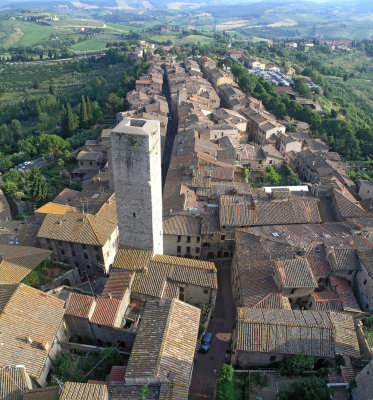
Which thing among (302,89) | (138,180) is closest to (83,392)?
(138,180)

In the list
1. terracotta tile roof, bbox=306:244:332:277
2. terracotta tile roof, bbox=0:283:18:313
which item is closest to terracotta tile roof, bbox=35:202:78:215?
terracotta tile roof, bbox=0:283:18:313

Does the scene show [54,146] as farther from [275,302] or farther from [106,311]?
[275,302]

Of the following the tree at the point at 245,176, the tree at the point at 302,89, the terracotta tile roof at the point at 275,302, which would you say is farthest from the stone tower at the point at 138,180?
the tree at the point at 302,89

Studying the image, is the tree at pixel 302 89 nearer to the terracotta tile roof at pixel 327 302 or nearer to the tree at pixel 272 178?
the tree at pixel 272 178

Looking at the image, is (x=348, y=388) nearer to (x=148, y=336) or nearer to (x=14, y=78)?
(x=148, y=336)

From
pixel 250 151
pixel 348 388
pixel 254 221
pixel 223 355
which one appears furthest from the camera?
pixel 250 151

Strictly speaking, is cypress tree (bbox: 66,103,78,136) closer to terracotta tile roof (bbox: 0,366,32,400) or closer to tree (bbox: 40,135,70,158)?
tree (bbox: 40,135,70,158)

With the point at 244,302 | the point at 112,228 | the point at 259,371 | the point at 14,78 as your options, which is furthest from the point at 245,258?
the point at 14,78
